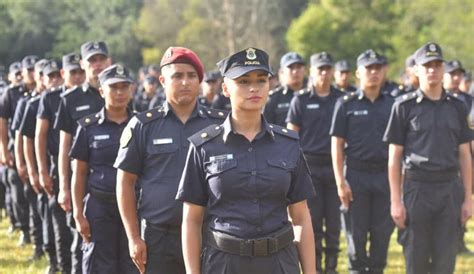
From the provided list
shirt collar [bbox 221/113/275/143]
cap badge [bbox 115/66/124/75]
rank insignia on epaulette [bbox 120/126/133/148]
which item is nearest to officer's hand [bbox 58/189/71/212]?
cap badge [bbox 115/66/124/75]

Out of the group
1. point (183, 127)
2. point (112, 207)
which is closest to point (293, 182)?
point (183, 127)

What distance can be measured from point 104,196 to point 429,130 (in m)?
2.62

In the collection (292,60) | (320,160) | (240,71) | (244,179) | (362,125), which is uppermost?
(292,60)

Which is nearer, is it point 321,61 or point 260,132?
point 260,132

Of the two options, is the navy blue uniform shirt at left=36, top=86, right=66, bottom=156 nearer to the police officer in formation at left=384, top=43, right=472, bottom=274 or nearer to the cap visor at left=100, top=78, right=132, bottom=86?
the cap visor at left=100, top=78, right=132, bottom=86

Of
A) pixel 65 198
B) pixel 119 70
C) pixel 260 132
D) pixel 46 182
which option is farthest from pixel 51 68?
pixel 260 132

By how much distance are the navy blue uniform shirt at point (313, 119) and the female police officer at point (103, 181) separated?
2798mm

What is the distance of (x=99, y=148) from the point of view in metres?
6.26

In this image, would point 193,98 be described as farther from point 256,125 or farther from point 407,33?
point 407,33

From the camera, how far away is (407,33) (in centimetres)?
4806

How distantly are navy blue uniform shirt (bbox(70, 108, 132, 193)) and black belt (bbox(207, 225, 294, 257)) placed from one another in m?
2.23

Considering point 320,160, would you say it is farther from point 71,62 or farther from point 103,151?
point 103,151

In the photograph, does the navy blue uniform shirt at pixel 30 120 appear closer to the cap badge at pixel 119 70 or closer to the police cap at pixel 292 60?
the cap badge at pixel 119 70

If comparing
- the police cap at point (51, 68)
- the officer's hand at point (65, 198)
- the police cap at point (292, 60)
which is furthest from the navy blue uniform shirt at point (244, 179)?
the police cap at point (51, 68)
